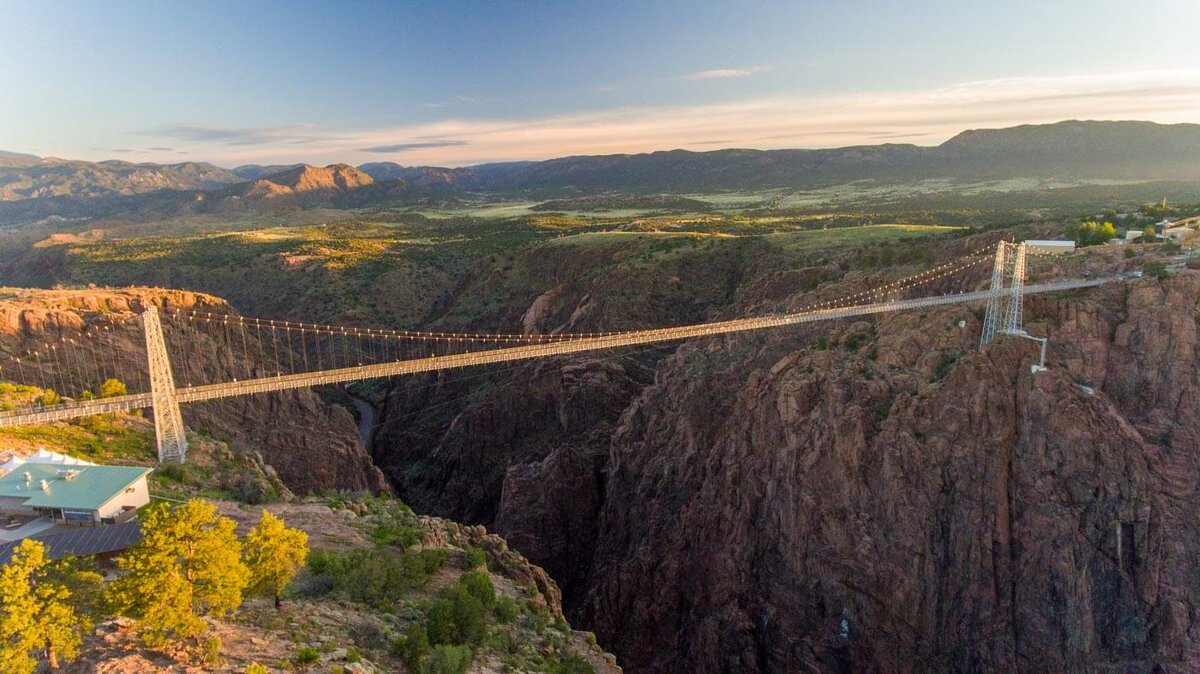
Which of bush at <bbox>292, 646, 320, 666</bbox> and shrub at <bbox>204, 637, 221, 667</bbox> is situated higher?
shrub at <bbox>204, 637, 221, 667</bbox>

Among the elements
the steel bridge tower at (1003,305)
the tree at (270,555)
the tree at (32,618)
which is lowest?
the tree at (270,555)

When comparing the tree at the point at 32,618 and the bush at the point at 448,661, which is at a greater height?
the tree at the point at 32,618

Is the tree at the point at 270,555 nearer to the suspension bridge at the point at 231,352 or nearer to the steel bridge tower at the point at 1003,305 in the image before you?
the suspension bridge at the point at 231,352

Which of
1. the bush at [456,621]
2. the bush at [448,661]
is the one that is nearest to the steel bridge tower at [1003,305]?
the bush at [456,621]

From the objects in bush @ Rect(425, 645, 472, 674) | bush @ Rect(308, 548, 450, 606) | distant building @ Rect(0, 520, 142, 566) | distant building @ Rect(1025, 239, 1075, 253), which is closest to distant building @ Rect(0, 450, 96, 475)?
distant building @ Rect(0, 520, 142, 566)

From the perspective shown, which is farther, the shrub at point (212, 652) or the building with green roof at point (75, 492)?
the building with green roof at point (75, 492)

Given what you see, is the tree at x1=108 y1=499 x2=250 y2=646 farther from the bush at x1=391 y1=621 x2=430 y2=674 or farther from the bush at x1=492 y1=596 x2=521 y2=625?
the bush at x1=492 y1=596 x2=521 y2=625

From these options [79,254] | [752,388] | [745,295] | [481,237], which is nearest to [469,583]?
[752,388]
